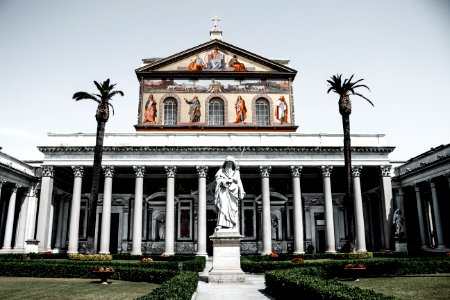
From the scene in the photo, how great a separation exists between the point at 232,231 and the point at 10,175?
2299 cm

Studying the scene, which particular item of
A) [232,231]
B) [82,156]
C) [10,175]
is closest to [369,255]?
[232,231]

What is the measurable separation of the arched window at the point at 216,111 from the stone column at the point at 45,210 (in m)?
14.6

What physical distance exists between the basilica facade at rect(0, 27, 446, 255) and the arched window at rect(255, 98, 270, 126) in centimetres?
10

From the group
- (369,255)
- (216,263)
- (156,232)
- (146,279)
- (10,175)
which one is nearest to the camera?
(216,263)

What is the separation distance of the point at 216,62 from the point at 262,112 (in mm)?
6549

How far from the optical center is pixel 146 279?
15.7 metres

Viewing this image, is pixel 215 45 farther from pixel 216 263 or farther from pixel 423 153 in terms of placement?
pixel 216 263

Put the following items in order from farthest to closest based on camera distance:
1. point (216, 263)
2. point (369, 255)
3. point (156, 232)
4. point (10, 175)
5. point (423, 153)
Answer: point (156, 232) → point (423, 153) → point (10, 175) → point (369, 255) → point (216, 263)

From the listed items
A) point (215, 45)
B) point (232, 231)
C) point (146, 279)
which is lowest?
point (146, 279)

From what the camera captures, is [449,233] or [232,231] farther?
[449,233]

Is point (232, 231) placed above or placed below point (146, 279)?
above

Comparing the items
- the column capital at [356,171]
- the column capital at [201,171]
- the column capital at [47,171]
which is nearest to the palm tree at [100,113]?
the column capital at [47,171]

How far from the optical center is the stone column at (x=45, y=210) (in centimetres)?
2872

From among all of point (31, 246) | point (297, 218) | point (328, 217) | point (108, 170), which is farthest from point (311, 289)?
point (31, 246)
